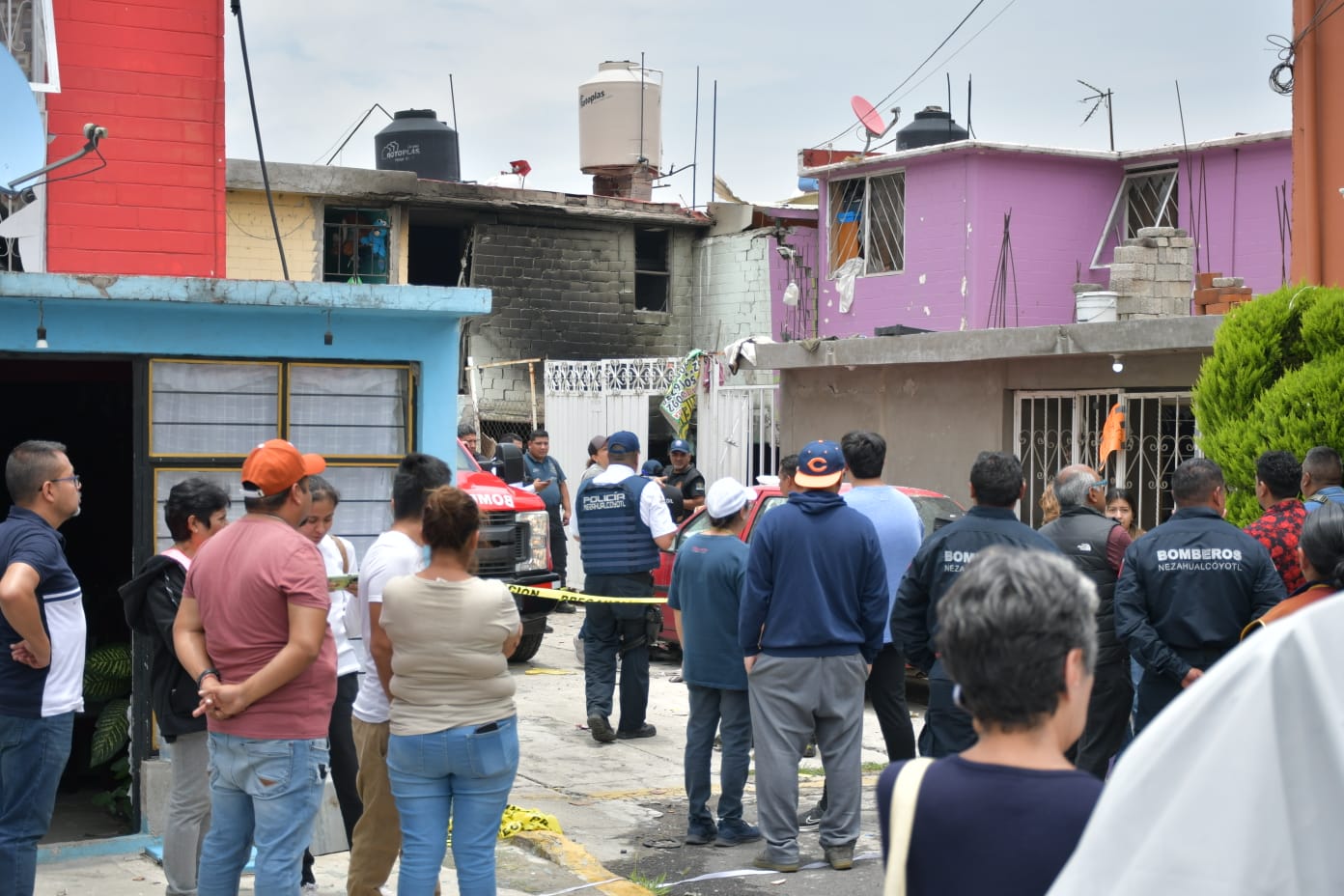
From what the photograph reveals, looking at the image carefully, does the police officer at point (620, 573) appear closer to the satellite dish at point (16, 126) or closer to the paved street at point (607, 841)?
the paved street at point (607, 841)

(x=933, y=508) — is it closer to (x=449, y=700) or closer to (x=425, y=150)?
(x=449, y=700)

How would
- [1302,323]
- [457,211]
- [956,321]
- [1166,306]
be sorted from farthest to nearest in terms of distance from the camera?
[457,211], [956,321], [1166,306], [1302,323]

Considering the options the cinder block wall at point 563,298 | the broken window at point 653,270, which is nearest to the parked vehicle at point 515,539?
the cinder block wall at point 563,298

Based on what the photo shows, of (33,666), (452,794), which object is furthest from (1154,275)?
(33,666)

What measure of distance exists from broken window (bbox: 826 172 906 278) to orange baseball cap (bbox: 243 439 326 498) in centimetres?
1748

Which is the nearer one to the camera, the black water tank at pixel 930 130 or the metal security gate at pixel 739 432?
the metal security gate at pixel 739 432

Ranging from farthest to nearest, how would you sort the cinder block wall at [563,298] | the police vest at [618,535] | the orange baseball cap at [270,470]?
1. the cinder block wall at [563,298]
2. the police vest at [618,535]
3. the orange baseball cap at [270,470]

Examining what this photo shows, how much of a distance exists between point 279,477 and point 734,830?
3321 mm

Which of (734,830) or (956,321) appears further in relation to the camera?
(956,321)

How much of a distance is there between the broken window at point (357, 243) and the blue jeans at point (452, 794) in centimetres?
1807

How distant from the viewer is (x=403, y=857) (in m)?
4.96

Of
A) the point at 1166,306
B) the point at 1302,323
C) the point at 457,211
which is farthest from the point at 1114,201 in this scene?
the point at 1302,323

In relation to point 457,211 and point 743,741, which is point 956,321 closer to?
point 457,211

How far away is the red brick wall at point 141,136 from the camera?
30.2 ft
